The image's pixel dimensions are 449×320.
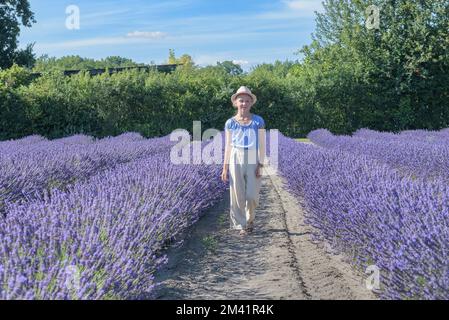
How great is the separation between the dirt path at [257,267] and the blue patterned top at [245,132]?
0.81 m

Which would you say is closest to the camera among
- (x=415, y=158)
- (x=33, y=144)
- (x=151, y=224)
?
(x=151, y=224)

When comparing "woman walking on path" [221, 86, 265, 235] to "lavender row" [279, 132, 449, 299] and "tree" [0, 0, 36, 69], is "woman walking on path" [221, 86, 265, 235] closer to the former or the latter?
"lavender row" [279, 132, 449, 299]

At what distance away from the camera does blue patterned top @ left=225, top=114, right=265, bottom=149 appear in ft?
13.7

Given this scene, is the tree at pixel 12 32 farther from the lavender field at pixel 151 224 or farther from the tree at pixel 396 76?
the lavender field at pixel 151 224

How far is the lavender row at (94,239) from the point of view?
2.04 metres

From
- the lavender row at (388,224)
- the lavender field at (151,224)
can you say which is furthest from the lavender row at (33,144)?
the lavender row at (388,224)

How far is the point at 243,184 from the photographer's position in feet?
14.2

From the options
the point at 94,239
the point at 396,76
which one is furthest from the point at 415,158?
the point at 396,76

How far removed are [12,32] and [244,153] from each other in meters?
23.2

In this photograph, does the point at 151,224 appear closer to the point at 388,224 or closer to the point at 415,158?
the point at 388,224

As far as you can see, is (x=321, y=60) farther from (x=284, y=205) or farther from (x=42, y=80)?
(x=284, y=205)

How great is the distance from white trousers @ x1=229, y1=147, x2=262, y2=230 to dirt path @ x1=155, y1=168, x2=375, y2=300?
0.18m
